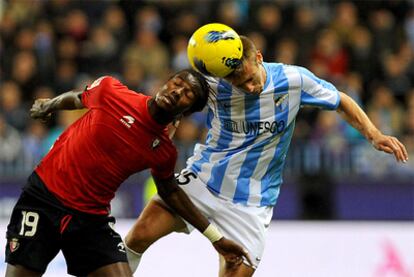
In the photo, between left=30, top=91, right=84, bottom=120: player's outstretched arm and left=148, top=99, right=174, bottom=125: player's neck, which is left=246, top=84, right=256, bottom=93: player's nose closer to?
left=148, top=99, right=174, bottom=125: player's neck

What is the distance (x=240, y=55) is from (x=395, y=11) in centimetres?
875

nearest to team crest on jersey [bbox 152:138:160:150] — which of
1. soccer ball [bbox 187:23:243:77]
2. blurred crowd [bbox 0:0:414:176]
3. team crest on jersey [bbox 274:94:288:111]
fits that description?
soccer ball [bbox 187:23:243:77]

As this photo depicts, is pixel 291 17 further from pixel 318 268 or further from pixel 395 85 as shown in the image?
pixel 318 268

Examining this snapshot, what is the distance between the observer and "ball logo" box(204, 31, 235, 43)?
6.92 meters

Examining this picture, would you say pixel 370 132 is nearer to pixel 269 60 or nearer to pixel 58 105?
pixel 58 105

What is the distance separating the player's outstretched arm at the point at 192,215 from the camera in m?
7.16

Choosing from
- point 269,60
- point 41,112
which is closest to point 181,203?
point 41,112

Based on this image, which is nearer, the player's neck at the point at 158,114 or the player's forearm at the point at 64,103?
the player's neck at the point at 158,114

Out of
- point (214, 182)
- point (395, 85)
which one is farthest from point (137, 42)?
point (214, 182)

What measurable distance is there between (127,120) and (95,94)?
11.9 inches

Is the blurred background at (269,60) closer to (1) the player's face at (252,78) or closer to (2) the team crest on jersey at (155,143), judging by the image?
(1) the player's face at (252,78)

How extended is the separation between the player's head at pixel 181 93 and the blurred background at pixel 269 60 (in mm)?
6120

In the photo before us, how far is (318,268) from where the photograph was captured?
9500mm

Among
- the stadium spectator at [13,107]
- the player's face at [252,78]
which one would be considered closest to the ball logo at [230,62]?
the player's face at [252,78]
